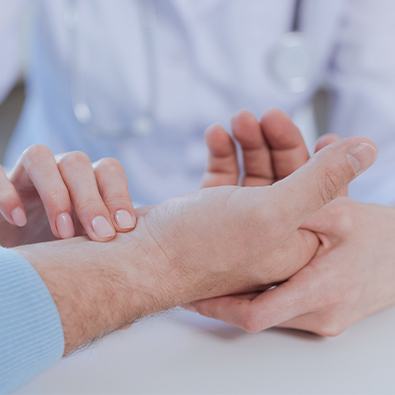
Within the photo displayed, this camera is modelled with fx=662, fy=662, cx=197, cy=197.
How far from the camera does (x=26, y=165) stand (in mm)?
682

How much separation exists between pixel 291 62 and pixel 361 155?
47 centimetres

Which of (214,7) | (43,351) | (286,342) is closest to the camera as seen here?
(43,351)

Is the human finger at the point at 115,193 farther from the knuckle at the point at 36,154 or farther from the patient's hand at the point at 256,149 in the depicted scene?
the patient's hand at the point at 256,149

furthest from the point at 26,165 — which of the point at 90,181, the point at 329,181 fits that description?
the point at 329,181

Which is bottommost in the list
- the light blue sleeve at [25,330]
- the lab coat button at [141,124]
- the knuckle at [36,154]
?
the light blue sleeve at [25,330]

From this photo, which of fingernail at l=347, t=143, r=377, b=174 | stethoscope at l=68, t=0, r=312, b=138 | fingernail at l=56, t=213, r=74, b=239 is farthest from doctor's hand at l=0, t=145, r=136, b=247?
stethoscope at l=68, t=0, r=312, b=138

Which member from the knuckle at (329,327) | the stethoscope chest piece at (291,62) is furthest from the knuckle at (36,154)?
the stethoscope chest piece at (291,62)

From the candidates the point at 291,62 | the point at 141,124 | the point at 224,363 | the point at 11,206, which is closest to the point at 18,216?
the point at 11,206

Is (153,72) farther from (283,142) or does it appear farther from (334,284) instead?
(334,284)

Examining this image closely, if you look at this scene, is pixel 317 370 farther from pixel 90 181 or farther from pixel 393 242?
pixel 90 181

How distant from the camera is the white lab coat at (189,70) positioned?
98 centimetres

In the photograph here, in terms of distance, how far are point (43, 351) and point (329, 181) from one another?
0.89ft

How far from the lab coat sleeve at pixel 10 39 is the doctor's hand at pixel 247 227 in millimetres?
484

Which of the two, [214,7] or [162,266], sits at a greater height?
[214,7]
